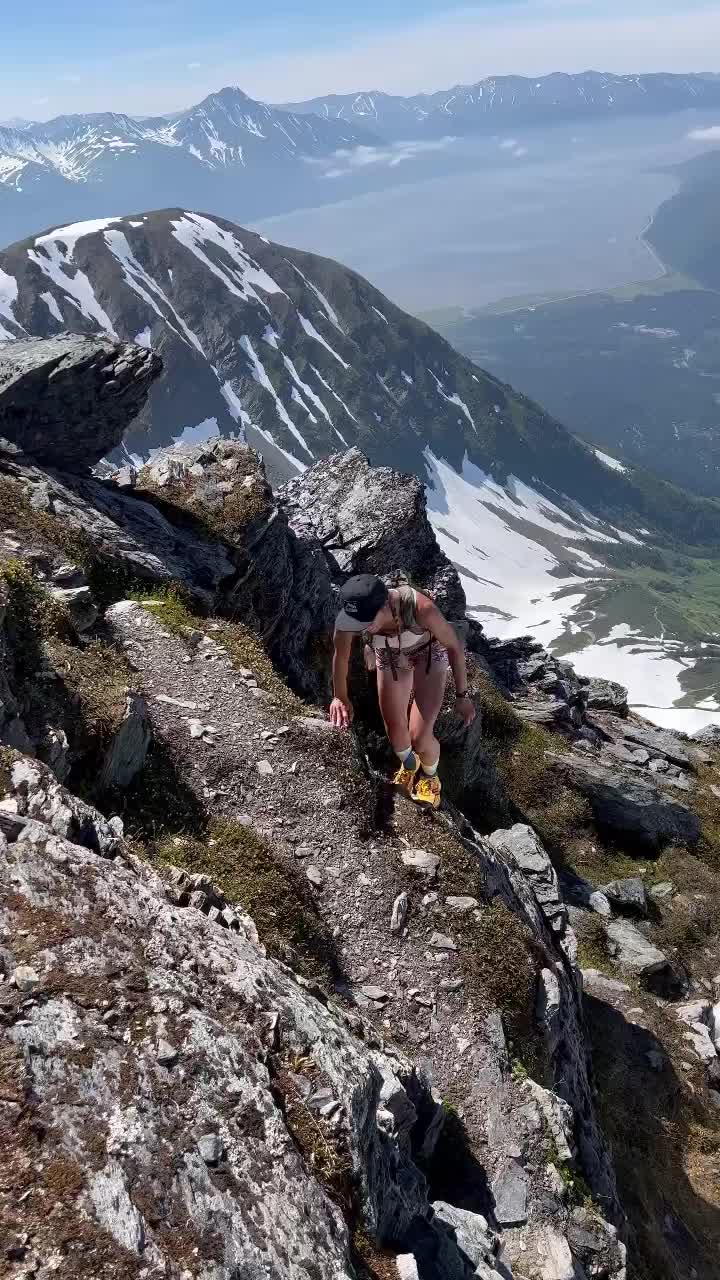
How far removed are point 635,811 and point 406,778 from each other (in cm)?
1821

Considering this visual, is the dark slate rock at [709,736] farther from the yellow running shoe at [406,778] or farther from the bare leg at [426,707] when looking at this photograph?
the bare leg at [426,707]

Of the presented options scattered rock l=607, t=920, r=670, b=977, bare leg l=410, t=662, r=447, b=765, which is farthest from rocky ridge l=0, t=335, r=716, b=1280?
bare leg l=410, t=662, r=447, b=765

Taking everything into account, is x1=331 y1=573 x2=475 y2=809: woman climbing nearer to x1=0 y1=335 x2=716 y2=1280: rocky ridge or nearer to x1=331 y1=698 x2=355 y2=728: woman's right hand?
x1=331 y1=698 x2=355 y2=728: woman's right hand

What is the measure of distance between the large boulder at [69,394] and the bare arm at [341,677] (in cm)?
1564

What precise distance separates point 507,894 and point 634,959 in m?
9.08

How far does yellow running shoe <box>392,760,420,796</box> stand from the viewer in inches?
639

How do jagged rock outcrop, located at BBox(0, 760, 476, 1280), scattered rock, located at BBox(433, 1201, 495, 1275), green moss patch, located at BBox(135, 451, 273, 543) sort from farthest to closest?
green moss patch, located at BBox(135, 451, 273, 543) → scattered rock, located at BBox(433, 1201, 495, 1275) → jagged rock outcrop, located at BBox(0, 760, 476, 1280)

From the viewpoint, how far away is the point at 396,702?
15.0 m

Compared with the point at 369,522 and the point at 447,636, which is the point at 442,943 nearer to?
the point at 447,636

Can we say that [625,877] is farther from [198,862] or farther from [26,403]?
[26,403]

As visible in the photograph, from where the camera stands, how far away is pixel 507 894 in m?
17.0

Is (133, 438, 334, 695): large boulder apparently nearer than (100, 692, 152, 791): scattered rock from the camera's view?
No

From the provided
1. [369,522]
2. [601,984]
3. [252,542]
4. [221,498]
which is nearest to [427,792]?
[601,984]

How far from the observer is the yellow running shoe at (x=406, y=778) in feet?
53.2
